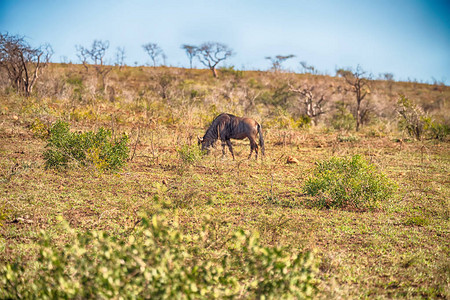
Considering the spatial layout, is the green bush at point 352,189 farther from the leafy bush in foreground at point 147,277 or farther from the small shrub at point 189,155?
the leafy bush in foreground at point 147,277

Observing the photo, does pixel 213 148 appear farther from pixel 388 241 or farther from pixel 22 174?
pixel 388 241

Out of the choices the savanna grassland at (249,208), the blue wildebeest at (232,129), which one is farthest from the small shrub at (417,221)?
the blue wildebeest at (232,129)

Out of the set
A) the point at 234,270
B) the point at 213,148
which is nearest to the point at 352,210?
the point at 234,270

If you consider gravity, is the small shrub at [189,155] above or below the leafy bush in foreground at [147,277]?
above

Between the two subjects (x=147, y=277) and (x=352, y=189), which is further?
(x=352, y=189)

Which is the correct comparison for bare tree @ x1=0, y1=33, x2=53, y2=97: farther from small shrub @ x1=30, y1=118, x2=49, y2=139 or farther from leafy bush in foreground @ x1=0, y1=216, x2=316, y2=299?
leafy bush in foreground @ x1=0, y1=216, x2=316, y2=299

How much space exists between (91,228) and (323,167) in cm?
473

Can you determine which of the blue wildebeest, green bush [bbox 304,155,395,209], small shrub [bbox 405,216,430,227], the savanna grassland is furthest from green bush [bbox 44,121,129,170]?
small shrub [bbox 405,216,430,227]

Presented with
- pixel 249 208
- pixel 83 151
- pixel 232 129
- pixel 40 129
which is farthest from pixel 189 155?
pixel 40 129

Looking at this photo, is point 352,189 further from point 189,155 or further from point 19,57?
point 19,57

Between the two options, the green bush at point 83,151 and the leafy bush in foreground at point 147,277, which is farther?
the green bush at point 83,151

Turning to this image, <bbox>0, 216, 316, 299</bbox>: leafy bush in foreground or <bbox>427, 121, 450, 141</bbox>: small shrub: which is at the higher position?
<bbox>427, 121, 450, 141</bbox>: small shrub

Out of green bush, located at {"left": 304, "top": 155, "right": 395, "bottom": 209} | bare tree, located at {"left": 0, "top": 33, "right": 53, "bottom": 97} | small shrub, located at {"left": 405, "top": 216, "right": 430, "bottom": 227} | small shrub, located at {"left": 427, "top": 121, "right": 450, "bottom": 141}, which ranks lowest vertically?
small shrub, located at {"left": 405, "top": 216, "right": 430, "bottom": 227}

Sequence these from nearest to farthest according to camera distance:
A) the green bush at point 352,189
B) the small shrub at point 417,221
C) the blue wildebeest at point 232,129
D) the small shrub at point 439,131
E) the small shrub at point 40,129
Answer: the small shrub at point 417,221 < the green bush at point 352,189 < the small shrub at point 40,129 < the blue wildebeest at point 232,129 < the small shrub at point 439,131
